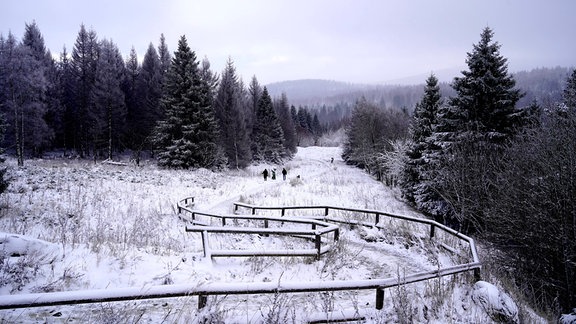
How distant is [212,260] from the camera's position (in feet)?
23.2

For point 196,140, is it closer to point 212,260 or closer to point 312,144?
point 212,260

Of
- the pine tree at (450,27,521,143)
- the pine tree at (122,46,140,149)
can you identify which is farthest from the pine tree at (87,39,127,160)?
the pine tree at (450,27,521,143)

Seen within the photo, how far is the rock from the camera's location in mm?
4695

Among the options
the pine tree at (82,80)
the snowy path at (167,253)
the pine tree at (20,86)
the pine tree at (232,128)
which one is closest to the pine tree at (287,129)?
the pine tree at (232,128)

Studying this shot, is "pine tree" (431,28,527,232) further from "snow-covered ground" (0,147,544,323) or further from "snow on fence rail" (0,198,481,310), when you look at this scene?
"snow on fence rail" (0,198,481,310)

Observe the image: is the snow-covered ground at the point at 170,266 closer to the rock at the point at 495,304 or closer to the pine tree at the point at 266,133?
the rock at the point at 495,304

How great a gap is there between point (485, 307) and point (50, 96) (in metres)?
49.6

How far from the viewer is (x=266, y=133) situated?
5356 cm

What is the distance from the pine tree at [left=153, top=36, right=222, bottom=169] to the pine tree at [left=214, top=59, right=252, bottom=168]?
7.25 metres

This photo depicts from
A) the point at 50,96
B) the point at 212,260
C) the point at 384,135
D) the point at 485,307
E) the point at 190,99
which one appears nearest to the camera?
the point at 485,307

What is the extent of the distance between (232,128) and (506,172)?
3310cm

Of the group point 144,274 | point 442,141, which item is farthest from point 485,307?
point 442,141

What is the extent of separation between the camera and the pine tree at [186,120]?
3048 cm

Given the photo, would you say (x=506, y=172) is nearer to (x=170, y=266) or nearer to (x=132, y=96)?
(x=170, y=266)
